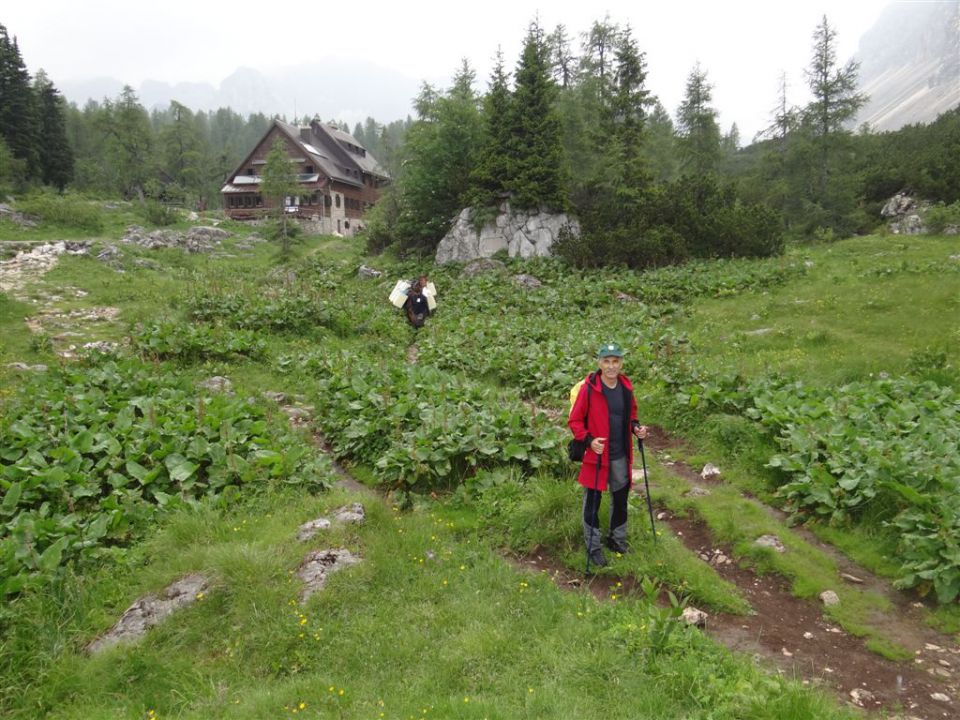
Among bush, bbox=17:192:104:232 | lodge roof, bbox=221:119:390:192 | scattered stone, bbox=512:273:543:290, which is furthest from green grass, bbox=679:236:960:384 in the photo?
lodge roof, bbox=221:119:390:192

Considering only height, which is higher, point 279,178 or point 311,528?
point 279,178

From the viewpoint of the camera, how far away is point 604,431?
6.74 m

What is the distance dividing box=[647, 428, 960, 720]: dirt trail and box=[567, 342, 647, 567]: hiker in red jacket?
156 centimetres

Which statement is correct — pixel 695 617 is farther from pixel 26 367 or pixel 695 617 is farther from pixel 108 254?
pixel 108 254

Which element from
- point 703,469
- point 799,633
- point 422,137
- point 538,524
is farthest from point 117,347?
point 422,137

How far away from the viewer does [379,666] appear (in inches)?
203

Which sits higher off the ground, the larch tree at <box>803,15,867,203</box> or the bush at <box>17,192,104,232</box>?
the larch tree at <box>803,15,867,203</box>

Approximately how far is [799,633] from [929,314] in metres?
13.4

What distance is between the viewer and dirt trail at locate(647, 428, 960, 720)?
487 cm

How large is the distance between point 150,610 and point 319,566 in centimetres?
169

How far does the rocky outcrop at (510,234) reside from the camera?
2962 centimetres

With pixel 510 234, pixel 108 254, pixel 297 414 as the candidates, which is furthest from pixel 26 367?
pixel 510 234

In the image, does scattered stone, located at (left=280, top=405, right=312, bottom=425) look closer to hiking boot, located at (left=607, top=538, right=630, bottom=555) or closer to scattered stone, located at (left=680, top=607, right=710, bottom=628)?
hiking boot, located at (left=607, top=538, right=630, bottom=555)

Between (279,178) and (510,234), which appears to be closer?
(510,234)
